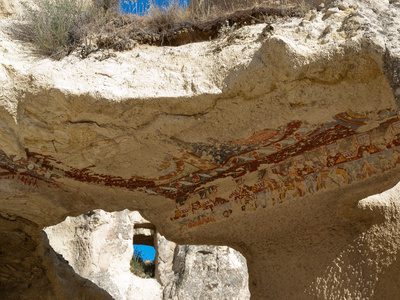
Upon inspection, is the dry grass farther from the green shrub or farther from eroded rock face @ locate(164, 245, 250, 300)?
eroded rock face @ locate(164, 245, 250, 300)

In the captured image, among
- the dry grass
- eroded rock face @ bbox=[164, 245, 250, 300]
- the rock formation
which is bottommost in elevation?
eroded rock face @ bbox=[164, 245, 250, 300]

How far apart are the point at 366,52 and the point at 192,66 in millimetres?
1148

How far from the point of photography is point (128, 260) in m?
8.18

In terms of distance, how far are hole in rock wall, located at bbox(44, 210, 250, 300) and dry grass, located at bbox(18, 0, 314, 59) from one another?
13.5ft

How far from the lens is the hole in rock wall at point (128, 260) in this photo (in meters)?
7.34

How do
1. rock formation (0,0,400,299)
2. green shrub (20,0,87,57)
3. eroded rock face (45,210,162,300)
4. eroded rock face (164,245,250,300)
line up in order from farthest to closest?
eroded rock face (164,245,250,300) < eroded rock face (45,210,162,300) < green shrub (20,0,87,57) < rock formation (0,0,400,299)

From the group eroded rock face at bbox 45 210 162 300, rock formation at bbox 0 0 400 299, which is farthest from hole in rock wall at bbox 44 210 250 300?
rock formation at bbox 0 0 400 299

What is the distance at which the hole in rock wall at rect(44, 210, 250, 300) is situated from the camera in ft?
24.1

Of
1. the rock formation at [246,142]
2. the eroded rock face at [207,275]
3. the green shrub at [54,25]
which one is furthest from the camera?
the eroded rock face at [207,275]

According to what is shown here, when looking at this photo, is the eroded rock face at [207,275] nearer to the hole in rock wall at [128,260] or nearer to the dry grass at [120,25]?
the hole in rock wall at [128,260]

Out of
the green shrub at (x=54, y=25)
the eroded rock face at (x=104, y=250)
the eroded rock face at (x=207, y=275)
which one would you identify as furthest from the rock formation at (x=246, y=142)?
the eroded rock face at (x=207, y=275)

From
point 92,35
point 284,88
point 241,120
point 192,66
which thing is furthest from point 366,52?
point 92,35

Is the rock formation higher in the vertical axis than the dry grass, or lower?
lower

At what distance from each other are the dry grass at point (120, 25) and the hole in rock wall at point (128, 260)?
13.5 ft
